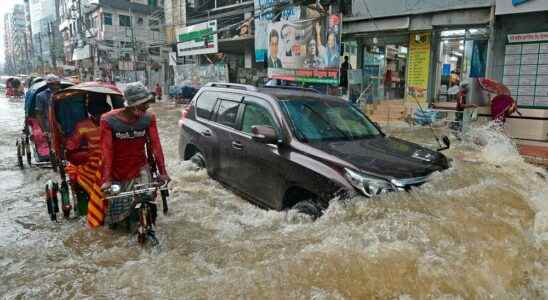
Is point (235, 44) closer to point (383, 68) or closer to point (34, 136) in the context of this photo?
point (383, 68)

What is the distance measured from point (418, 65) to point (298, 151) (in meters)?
11.4

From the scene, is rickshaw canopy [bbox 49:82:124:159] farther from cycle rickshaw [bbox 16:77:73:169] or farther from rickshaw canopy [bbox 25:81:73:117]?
cycle rickshaw [bbox 16:77:73:169]

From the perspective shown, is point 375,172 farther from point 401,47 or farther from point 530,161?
point 401,47

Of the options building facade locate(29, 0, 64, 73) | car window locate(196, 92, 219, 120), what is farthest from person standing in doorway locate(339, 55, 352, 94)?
building facade locate(29, 0, 64, 73)

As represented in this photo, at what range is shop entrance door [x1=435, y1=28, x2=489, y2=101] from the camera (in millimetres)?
13023

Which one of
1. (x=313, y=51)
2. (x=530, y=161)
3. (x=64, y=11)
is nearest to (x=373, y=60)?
(x=313, y=51)

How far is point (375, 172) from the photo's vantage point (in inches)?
153

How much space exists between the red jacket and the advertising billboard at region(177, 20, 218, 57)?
1823 centimetres

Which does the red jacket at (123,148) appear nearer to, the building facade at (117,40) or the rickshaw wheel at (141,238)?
the rickshaw wheel at (141,238)

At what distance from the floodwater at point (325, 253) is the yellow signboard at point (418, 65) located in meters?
9.62

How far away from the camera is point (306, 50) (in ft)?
49.2

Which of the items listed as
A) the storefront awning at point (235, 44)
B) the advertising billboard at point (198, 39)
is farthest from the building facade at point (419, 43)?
the advertising billboard at point (198, 39)

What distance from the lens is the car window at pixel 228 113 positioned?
5.69 meters

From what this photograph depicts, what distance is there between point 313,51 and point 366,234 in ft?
38.7
